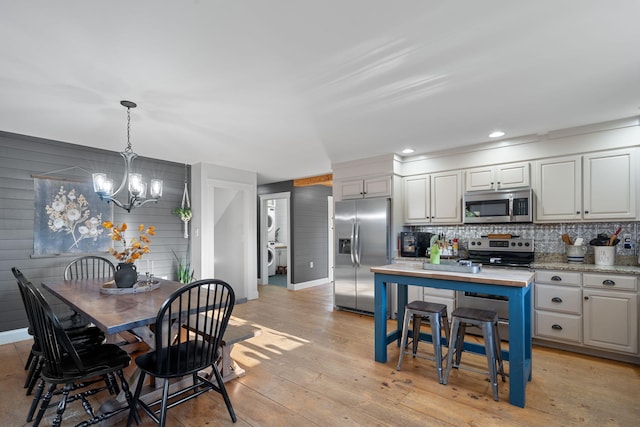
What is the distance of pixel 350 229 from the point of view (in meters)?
4.77

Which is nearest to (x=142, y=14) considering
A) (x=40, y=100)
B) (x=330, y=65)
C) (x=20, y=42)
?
(x=20, y=42)

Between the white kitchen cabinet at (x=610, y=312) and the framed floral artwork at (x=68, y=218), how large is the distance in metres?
5.76

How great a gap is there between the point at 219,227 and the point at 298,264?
5.97 ft

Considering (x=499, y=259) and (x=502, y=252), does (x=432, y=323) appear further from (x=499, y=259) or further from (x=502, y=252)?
(x=502, y=252)

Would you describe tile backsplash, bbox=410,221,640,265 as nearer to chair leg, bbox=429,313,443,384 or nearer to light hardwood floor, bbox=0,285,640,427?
light hardwood floor, bbox=0,285,640,427

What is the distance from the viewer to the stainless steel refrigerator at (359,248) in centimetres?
444

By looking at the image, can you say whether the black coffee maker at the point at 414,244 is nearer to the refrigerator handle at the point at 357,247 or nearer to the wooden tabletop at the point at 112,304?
the refrigerator handle at the point at 357,247

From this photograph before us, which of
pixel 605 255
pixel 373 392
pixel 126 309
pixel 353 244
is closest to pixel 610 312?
pixel 605 255

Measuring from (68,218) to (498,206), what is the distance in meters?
5.41

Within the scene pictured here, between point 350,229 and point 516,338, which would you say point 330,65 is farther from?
point 350,229

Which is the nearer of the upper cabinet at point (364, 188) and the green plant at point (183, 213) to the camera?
the upper cabinet at point (364, 188)

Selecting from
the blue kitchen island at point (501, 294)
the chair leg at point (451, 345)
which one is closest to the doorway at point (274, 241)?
→ the blue kitchen island at point (501, 294)

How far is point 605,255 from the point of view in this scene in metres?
3.24

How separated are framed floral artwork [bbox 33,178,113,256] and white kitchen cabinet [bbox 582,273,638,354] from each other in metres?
5.76
